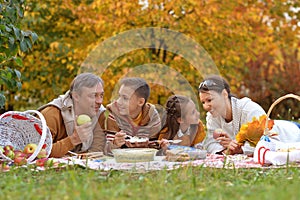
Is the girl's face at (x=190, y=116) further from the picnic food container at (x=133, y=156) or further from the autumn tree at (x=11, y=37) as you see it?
the autumn tree at (x=11, y=37)

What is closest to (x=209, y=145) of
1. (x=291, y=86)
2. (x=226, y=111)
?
(x=226, y=111)

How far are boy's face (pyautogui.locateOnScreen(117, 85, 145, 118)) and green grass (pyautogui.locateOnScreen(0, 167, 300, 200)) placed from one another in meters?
1.05

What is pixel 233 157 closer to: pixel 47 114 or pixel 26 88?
pixel 47 114

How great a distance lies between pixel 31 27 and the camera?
27.7 ft

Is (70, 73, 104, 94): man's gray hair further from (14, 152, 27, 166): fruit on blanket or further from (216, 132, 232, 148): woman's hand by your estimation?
(216, 132, 232, 148): woman's hand

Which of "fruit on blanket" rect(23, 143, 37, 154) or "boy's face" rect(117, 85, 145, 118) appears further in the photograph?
"boy's face" rect(117, 85, 145, 118)

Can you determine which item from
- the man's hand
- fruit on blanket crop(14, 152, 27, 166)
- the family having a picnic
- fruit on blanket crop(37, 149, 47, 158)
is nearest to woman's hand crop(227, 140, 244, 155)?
the family having a picnic

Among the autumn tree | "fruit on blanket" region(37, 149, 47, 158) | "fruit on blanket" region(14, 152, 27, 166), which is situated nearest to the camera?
"fruit on blanket" region(14, 152, 27, 166)

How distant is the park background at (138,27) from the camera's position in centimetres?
768

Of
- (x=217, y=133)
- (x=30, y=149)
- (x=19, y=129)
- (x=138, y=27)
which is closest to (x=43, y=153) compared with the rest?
(x=30, y=149)

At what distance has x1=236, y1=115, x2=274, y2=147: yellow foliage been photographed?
4000 millimetres

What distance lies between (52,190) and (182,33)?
5.55 meters

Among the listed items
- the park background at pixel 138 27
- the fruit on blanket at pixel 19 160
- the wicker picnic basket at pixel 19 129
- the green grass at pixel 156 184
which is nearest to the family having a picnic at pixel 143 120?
the wicker picnic basket at pixel 19 129

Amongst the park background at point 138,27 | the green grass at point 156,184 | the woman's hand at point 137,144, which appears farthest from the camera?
the park background at point 138,27
